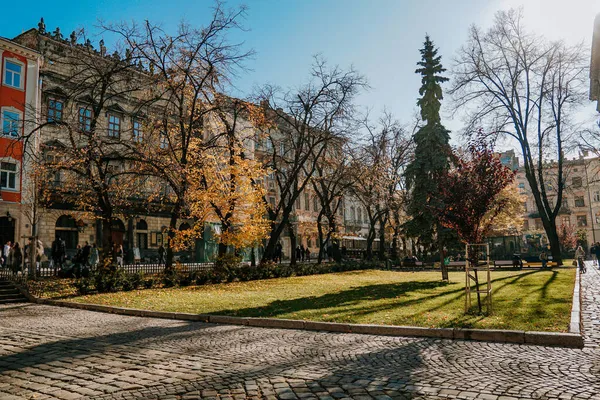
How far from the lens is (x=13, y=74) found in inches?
1206

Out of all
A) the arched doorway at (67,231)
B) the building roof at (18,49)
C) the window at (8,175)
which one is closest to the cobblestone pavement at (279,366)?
the window at (8,175)

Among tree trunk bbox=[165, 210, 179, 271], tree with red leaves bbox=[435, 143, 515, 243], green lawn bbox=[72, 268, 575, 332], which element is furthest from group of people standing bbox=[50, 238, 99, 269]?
tree with red leaves bbox=[435, 143, 515, 243]

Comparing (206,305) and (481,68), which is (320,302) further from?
(481,68)

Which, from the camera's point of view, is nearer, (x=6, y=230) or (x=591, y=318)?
(x=591, y=318)

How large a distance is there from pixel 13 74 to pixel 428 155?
28599mm

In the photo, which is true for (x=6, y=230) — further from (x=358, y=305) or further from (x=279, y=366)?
(x=279, y=366)

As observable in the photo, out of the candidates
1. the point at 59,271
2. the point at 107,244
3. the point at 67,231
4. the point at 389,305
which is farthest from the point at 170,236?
the point at 67,231

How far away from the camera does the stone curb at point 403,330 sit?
7047mm

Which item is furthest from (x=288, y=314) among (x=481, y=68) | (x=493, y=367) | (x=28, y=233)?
(x=28, y=233)

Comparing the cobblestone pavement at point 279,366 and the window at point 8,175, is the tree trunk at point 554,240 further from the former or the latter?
the window at point 8,175

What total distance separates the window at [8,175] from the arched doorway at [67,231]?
3885 millimetres

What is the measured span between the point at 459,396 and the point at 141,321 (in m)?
8.22

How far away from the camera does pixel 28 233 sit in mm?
29828

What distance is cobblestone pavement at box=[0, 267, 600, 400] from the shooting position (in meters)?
4.72
